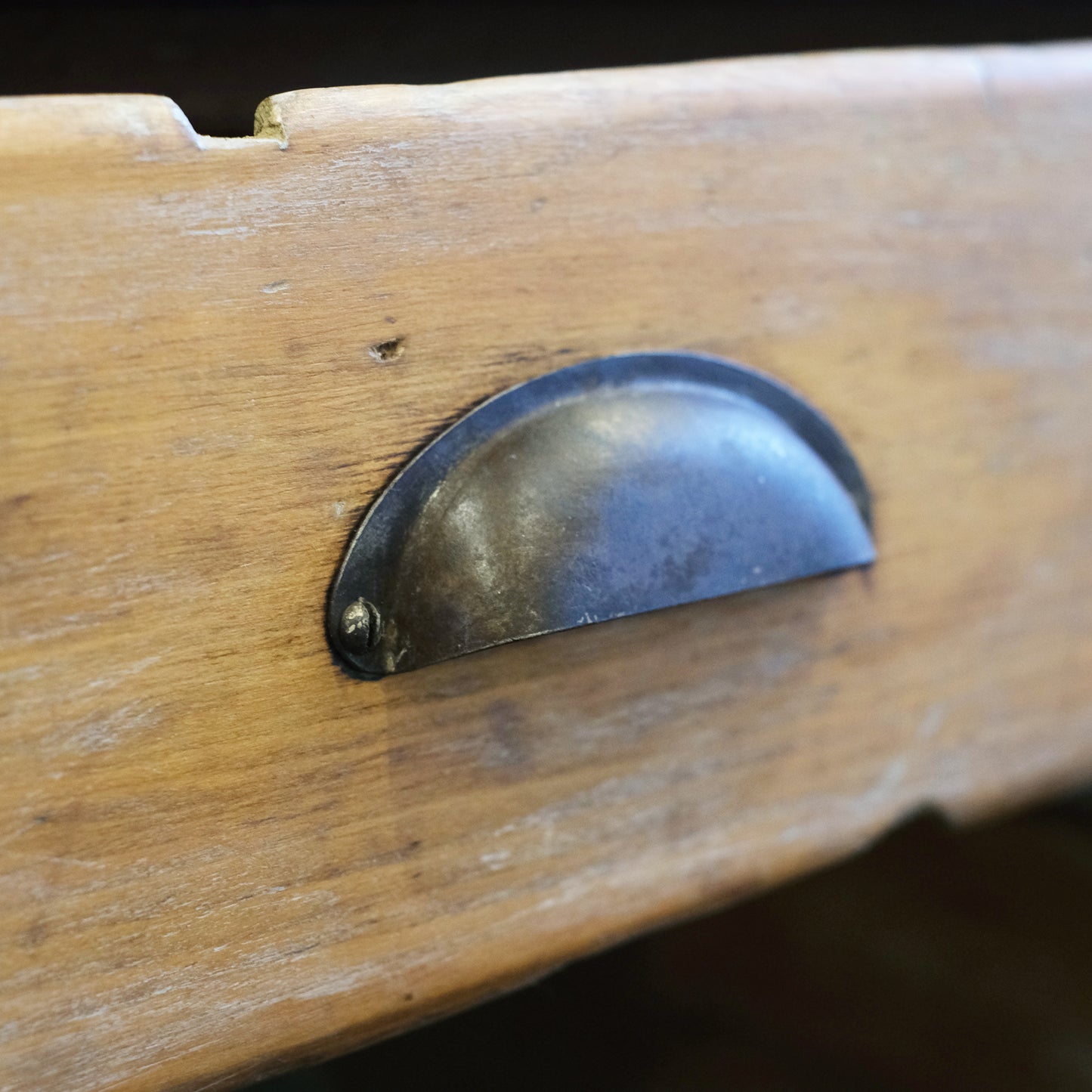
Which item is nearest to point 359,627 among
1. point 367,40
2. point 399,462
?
point 399,462

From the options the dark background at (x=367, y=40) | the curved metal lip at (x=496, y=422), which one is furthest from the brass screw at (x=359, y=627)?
the dark background at (x=367, y=40)

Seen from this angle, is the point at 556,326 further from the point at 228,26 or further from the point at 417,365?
the point at 228,26

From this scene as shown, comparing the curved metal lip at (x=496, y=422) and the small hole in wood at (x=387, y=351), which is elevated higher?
the small hole in wood at (x=387, y=351)

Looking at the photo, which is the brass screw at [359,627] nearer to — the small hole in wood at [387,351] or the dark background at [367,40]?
the small hole in wood at [387,351]

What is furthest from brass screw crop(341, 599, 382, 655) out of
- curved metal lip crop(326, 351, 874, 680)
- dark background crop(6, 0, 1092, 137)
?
dark background crop(6, 0, 1092, 137)

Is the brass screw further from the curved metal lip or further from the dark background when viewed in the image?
the dark background

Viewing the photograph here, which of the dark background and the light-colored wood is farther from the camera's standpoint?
the dark background

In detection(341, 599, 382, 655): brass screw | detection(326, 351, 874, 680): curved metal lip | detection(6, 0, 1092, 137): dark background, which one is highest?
detection(6, 0, 1092, 137): dark background
